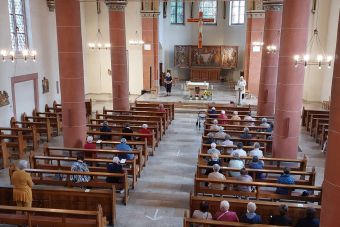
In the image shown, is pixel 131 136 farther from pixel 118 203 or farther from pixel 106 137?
pixel 118 203

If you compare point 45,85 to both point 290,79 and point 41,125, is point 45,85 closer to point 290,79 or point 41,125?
point 41,125

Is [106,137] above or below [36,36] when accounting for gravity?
below

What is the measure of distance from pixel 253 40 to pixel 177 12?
921 centimetres

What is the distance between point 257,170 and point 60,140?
9856 mm

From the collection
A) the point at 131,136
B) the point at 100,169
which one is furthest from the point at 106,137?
the point at 100,169

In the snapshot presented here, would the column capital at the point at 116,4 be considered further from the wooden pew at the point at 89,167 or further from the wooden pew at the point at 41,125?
the wooden pew at the point at 89,167

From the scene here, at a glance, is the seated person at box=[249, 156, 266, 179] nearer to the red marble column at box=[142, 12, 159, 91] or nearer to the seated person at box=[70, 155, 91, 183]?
the seated person at box=[70, 155, 91, 183]

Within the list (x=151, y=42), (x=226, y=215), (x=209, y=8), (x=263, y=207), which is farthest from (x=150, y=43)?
(x=226, y=215)

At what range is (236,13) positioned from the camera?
31391 mm

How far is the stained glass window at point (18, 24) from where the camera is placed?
59.4 feet

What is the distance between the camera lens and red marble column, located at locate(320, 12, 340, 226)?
5332 mm

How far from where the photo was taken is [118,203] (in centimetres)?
1040

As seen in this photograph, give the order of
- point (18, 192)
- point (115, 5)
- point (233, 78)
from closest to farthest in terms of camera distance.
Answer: point (18, 192)
point (115, 5)
point (233, 78)

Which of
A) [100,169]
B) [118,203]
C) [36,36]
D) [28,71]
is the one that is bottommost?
[118,203]
